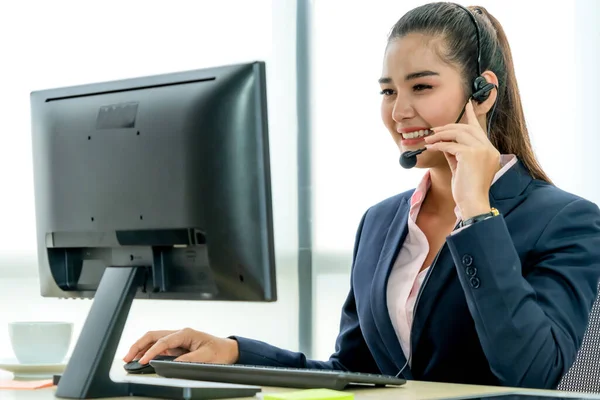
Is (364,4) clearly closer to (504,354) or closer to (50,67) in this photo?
(50,67)

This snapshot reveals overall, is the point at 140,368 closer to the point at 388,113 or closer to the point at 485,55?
the point at 388,113

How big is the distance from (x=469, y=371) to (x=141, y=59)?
2.34 meters

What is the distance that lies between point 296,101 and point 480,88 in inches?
84.4

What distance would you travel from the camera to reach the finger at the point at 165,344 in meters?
1.48

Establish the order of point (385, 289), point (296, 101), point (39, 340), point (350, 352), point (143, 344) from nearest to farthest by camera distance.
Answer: point (39, 340) < point (143, 344) < point (385, 289) < point (350, 352) < point (296, 101)

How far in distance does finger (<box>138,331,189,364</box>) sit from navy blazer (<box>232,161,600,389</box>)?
0.12 m

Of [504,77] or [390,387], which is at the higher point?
[504,77]

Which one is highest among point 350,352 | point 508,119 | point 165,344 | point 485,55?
point 485,55

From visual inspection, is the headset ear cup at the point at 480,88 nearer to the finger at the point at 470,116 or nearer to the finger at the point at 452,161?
the finger at the point at 470,116

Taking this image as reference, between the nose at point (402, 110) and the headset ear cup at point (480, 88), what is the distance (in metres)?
0.12

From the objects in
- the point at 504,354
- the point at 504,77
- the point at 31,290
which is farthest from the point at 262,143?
the point at 31,290

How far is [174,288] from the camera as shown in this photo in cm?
132

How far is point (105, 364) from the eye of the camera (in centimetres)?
121

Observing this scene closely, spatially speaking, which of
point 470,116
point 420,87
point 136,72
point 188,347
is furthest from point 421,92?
point 136,72
